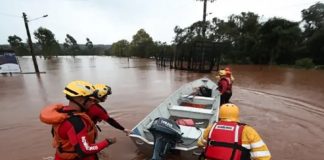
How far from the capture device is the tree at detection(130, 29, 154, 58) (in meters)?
54.5

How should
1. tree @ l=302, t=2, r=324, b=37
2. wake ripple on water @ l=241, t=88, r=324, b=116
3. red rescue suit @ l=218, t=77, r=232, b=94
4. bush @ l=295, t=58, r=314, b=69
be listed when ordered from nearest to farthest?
red rescue suit @ l=218, t=77, r=232, b=94 → wake ripple on water @ l=241, t=88, r=324, b=116 → bush @ l=295, t=58, r=314, b=69 → tree @ l=302, t=2, r=324, b=37

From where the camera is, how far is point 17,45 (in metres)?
59.1

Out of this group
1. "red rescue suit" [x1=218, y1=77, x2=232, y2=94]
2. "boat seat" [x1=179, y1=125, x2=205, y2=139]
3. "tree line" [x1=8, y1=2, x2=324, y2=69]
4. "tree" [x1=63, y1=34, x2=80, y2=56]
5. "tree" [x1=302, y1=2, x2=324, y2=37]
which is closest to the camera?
"boat seat" [x1=179, y1=125, x2=205, y2=139]

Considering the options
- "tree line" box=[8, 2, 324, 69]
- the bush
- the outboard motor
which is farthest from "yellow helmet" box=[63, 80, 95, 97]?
the bush

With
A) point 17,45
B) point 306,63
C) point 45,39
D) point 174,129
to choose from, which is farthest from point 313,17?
point 17,45

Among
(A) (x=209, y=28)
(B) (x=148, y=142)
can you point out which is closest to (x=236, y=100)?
(B) (x=148, y=142)

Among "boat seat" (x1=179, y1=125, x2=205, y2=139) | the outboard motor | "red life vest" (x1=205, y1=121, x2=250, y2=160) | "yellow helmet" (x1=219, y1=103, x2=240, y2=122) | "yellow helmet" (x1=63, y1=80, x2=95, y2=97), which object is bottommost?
"boat seat" (x1=179, y1=125, x2=205, y2=139)

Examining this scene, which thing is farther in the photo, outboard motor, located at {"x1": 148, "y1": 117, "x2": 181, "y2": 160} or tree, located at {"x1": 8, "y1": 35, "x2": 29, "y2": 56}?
tree, located at {"x1": 8, "y1": 35, "x2": 29, "y2": 56}

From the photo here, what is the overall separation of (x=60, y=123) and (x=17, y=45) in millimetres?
66697

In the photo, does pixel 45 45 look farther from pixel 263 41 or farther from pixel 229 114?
pixel 229 114

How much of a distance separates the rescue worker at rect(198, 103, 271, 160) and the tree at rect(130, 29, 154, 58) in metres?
50.6

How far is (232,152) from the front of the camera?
2293mm

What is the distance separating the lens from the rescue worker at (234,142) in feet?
7.51

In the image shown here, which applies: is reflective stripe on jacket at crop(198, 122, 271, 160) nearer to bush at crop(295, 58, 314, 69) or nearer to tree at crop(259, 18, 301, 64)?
bush at crop(295, 58, 314, 69)
